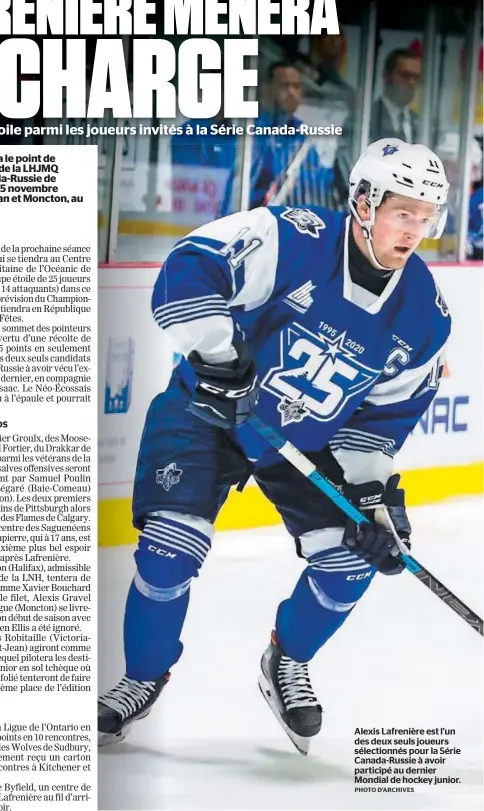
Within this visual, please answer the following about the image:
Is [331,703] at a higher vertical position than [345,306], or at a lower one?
lower

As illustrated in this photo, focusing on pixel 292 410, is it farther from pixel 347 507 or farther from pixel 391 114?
pixel 391 114

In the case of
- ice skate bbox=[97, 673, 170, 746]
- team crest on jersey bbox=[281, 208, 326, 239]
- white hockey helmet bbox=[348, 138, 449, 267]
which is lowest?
ice skate bbox=[97, 673, 170, 746]

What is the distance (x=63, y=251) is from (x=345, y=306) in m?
0.70

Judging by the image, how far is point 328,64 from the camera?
7.96 ft

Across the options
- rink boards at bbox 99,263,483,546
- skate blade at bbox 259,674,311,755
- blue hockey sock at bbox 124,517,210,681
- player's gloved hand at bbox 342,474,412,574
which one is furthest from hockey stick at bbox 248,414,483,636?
skate blade at bbox 259,674,311,755

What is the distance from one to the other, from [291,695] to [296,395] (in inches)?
30.4

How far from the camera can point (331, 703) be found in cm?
255

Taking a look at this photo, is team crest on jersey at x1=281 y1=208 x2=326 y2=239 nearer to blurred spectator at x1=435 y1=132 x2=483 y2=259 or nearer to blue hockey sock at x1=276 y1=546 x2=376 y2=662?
blurred spectator at x1=435 y1=132 x2=483 y2=259

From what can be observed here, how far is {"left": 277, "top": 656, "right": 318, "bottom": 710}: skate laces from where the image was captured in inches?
99.7

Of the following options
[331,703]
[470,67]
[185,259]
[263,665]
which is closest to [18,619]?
[263,665]

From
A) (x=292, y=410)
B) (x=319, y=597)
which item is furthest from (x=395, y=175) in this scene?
(x=319, y=597)

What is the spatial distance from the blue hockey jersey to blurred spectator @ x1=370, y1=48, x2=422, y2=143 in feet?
0.80

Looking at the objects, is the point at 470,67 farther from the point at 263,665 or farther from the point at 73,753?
the point at 73,753

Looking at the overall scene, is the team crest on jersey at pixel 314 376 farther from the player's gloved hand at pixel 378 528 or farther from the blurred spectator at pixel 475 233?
the blurred spectator at pixel 475 233
